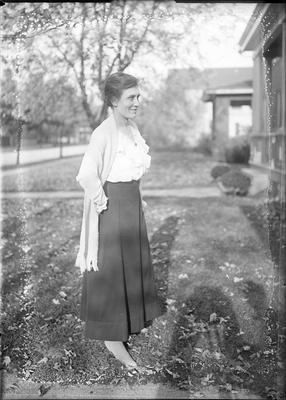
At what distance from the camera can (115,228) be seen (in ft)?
10.5

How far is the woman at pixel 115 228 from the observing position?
310 cm

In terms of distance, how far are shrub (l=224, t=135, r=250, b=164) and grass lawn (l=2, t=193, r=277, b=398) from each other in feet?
3.26

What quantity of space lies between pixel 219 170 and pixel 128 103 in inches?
229

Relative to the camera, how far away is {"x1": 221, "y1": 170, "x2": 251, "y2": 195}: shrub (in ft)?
26.5

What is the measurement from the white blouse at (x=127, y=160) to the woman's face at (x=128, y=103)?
0.37 ft

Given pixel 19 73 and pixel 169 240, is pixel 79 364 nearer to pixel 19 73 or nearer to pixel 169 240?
pixel 19 73

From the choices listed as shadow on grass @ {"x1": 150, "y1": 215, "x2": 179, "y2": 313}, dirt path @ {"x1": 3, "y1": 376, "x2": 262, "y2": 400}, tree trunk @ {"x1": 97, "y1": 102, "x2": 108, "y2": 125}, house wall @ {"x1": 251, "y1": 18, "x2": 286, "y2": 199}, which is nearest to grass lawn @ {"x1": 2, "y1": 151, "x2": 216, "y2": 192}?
shadow on grass @ {"x1": 150, "y1": 215, "x2": 179, "y2": 313}

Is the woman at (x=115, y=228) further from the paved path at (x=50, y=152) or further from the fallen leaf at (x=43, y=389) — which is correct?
the paved path at (x=50, y=152)

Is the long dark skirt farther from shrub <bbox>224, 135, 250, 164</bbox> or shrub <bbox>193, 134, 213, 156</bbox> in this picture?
shrub <bbox>224, 135, 250, 164</bbox>

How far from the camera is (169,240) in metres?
6.06

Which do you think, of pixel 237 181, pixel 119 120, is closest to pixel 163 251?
pixel 119 120

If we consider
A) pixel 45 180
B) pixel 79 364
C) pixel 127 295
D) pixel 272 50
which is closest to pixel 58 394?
pixel 79 364

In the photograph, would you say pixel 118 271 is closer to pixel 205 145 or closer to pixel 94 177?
pixel 94 177

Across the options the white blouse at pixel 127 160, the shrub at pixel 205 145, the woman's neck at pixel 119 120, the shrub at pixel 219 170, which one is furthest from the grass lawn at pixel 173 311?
the shrub at pixel 219 170
